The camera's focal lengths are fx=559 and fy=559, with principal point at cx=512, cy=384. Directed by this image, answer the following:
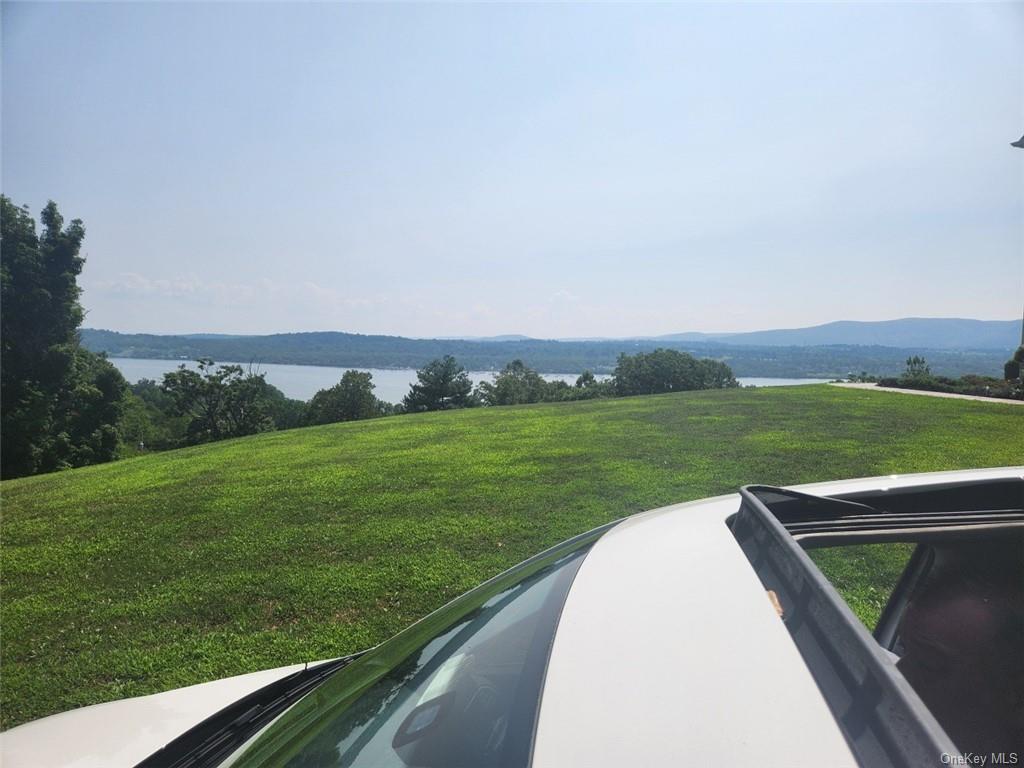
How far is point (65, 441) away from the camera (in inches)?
1078

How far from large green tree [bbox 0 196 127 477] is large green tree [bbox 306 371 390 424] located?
1492 cm

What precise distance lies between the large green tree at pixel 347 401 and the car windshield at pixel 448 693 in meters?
40.4

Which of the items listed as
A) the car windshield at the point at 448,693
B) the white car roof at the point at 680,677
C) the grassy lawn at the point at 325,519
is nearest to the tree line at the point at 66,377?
the grassy lawn at the point at 325,519

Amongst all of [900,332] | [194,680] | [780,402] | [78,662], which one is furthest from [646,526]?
[900,332]

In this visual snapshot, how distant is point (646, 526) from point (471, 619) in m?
0.58

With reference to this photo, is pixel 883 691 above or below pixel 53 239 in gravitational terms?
below

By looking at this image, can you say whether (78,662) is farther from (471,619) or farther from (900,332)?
(900,332)

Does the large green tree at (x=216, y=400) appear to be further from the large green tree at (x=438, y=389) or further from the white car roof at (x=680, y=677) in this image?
the white car roof at (x=680, y=677)

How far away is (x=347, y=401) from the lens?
41500 mm

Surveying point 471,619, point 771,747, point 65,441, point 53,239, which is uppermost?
point 53,239

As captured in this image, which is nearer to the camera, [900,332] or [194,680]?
[194,680]

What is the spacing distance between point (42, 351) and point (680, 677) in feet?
114

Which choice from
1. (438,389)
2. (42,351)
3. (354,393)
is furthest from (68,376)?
(438,389)

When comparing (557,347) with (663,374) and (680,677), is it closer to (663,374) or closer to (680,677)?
(663,374)
